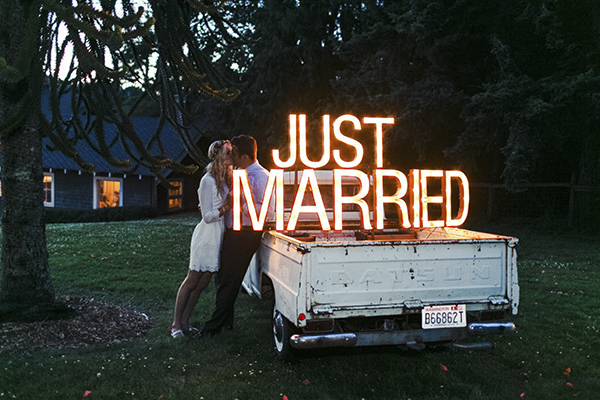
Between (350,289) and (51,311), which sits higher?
(350,289)

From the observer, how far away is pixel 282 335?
5480mm

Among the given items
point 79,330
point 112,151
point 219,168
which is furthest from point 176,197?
point 219,168

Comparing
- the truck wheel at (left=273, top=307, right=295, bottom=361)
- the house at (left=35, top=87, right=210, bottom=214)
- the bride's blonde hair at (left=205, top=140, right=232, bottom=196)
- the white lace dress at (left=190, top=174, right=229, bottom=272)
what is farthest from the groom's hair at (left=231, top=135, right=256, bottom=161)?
the house at (left=35, top=87, right=210, bottom=214)

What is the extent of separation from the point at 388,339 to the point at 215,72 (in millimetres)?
4518

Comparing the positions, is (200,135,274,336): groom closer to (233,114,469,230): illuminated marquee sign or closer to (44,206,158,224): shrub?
(233,114,469,230): illuminated marquee sign

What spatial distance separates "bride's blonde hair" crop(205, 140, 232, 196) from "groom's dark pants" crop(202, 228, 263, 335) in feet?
1.85

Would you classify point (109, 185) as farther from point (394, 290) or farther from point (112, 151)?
point (394, 290)

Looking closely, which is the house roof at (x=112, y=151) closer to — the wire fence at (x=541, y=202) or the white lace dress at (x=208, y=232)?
the wire fence at (x=541, y=202)

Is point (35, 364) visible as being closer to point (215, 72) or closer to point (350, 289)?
point (350, 289)

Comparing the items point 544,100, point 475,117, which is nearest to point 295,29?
point 475,117

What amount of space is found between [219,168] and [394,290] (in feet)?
8.26

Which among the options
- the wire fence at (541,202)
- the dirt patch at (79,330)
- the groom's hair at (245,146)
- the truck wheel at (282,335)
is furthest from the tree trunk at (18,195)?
the wire fence at (541,202)

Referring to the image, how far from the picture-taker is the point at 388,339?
4.95 meters

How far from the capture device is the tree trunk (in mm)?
6207
